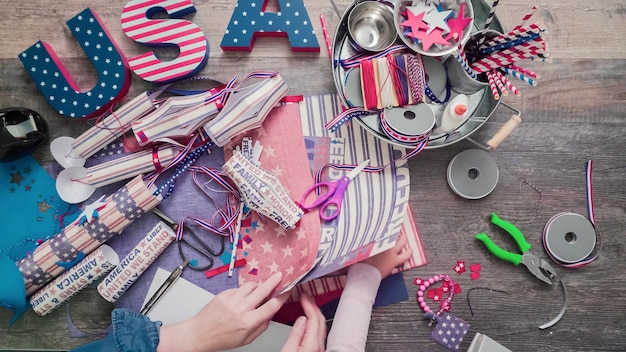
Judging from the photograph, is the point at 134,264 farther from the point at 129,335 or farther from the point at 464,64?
the point at 464,64

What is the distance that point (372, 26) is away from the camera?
0.90m

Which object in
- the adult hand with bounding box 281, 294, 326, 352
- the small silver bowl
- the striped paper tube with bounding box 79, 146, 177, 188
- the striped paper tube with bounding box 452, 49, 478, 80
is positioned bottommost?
the adult hand with bounding box 281, 294, 326, 352

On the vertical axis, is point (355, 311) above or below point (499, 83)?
below

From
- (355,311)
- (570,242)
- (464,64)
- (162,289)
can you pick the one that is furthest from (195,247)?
(570,242)

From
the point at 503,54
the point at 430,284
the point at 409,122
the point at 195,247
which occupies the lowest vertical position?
the point at 430,284

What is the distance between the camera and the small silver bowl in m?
0.87

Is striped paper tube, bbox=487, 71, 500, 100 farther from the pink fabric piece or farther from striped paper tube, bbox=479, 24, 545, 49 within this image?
the pink fabric piece

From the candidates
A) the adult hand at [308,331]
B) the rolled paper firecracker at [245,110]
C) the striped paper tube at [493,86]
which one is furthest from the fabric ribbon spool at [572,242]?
the rolled paper firecracker at [245,110]

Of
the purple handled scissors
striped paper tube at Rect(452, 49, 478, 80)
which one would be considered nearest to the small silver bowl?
striped paper tube at Rect(452, 49, 478, 80)

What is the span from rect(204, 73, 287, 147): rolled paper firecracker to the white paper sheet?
0.29m

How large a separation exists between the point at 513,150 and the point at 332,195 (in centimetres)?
38

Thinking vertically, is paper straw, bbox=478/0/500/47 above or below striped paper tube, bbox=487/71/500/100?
above

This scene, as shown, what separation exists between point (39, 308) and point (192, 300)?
0.28 meters

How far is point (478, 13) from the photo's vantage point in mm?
871
